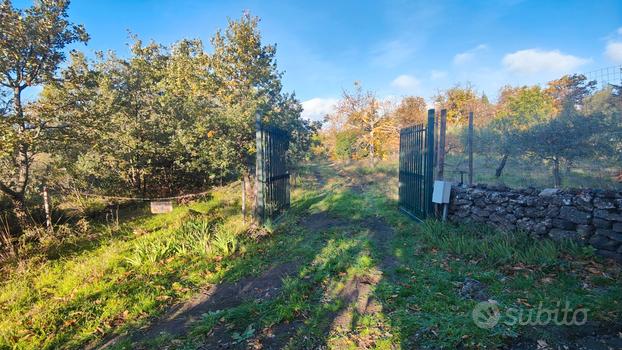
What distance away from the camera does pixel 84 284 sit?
13.3 ft

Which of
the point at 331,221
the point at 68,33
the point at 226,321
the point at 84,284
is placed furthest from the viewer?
the point at 331,221

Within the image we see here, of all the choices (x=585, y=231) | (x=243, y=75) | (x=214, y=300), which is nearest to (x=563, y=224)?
(x=585, y=231)

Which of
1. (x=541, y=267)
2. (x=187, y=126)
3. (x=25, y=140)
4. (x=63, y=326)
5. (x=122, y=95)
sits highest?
(x=122, y=95)

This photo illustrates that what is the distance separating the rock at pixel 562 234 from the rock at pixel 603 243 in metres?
0.17

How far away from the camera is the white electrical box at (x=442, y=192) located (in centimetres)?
585

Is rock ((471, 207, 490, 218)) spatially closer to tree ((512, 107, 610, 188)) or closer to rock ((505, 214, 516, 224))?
rock ((505, 214, 516, 224))

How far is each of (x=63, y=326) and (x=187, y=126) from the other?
635 centimetres

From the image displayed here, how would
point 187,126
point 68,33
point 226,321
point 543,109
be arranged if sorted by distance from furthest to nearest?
point 543,109
point 187,126
point 68,33
point 226,321

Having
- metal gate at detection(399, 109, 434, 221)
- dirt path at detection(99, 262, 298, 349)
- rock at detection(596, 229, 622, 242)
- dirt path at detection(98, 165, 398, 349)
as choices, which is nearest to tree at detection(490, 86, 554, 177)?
metal gate at detection(399, 109, 434, 221)

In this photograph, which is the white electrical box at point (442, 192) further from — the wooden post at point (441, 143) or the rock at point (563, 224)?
the rock at point (563, 224)

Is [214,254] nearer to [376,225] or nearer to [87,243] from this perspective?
[87,243]

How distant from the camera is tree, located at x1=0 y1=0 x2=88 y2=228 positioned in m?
4.63

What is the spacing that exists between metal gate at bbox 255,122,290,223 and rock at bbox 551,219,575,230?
516 centimetres

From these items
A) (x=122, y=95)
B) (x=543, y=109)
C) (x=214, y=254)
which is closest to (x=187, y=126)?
(x=122, y=95)
